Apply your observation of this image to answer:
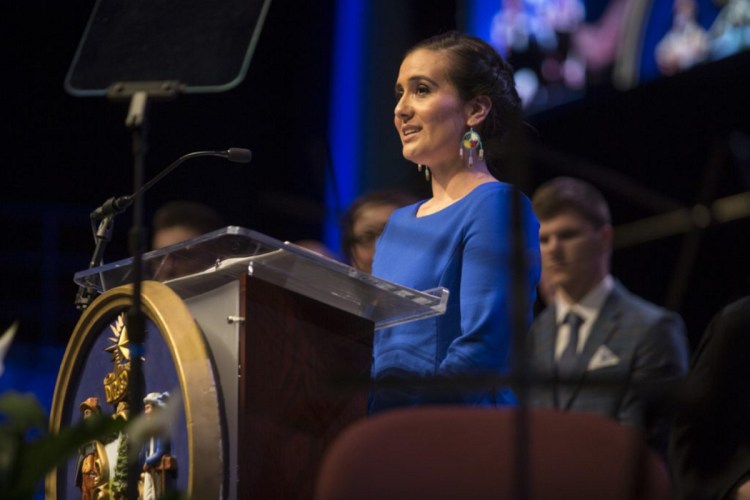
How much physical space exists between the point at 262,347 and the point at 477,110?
0.83 m

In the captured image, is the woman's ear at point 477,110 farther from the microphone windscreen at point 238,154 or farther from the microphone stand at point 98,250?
the microphone stand at point 98,250

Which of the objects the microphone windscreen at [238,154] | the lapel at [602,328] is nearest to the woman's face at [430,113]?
the microphone windscreen at [238,154]

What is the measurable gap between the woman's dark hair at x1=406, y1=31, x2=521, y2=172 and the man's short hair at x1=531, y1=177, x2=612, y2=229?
0.77m

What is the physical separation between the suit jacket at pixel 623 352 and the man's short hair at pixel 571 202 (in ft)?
0.71

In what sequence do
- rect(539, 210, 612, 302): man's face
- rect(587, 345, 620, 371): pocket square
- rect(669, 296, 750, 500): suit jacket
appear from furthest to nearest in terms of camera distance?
rect(539, 210, 612, 302): man's face → rect(587, 345, 620, 371): pocket square → rect(669, 296, 750, 500): suit jacket

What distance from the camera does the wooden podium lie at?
1.88m

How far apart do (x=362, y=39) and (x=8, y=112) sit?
196 cm

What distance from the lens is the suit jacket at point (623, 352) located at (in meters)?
2.60

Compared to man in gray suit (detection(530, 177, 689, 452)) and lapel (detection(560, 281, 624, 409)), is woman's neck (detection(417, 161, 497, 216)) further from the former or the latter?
lapel (detection(560, 281, 624, 409))

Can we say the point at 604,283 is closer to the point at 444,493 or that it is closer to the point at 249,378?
the point at 249,378

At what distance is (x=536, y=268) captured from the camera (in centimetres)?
234

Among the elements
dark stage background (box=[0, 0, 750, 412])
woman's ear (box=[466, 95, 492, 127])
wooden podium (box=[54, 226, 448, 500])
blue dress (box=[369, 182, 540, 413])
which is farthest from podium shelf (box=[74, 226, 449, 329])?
dark stage background (box=[0, 0, 750, 412])

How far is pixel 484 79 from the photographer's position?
2.52 m

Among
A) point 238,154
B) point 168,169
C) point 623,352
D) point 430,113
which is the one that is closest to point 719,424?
point 623,352
